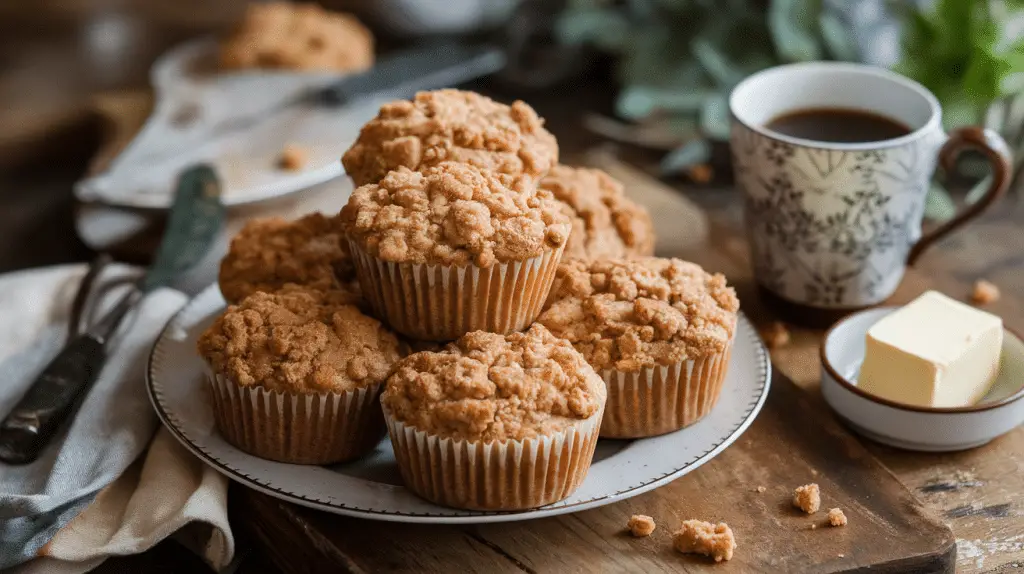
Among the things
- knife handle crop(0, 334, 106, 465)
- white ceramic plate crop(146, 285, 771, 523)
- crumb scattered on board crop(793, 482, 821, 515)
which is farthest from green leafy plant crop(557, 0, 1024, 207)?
knife handle crop(0, 334, 106, 465)

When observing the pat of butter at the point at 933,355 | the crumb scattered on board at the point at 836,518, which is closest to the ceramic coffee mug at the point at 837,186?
the pat of butter at the point at 933,355

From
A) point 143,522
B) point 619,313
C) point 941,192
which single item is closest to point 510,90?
point 941,192

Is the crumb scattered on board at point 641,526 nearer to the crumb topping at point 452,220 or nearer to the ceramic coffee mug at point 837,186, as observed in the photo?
the crumb topping at point 452,220

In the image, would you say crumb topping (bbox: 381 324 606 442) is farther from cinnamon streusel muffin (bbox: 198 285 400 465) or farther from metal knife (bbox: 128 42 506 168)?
metal knife (bbox: 128 42 506 168)

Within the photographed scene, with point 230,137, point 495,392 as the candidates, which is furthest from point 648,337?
point 230,137

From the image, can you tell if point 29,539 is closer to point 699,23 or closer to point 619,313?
point 619,313

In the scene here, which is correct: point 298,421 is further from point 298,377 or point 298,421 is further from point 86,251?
point 86,251
